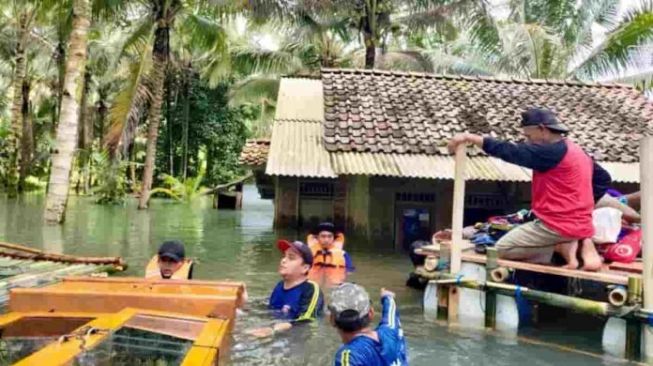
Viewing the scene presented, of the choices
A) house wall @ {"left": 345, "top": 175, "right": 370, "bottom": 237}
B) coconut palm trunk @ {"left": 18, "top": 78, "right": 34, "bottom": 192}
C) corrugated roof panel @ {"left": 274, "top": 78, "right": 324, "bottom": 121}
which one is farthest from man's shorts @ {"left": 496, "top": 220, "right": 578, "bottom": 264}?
coconut palm trunk @ {"left": 18, "top": 78, "right": 34, "bottom": 192}

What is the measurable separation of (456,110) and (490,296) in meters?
7.97

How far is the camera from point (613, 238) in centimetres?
748

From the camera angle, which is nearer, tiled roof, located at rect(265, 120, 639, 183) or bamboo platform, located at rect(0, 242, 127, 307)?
bamboo platform, located at rect(0, 242, 127, 307)

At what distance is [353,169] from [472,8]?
12.4 m

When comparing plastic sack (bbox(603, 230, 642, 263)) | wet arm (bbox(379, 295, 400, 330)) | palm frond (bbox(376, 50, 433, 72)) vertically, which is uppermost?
palm frond (bbox(376, 50, 433, 72))

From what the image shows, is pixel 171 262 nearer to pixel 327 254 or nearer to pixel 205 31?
pixel 327 254

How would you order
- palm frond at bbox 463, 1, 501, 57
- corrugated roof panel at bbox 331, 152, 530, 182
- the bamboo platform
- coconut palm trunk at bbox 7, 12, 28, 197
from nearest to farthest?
the bamboo platform
corrugated roof panel at bbox 331, 152, 530, 182
palm frond at bbox 463, 1, 501, 57
coconut palm trunk at bbox 7, 12, 28, 197

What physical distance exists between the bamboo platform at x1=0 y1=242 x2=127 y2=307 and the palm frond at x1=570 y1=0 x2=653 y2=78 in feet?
48.8

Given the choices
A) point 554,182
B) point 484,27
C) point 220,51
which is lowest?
point 554,182

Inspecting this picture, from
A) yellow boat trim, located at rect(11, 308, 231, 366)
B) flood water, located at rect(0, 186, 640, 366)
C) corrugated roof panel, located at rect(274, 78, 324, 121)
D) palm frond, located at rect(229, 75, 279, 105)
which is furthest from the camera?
palm frond, located at rect(229, 75, 279, 105)

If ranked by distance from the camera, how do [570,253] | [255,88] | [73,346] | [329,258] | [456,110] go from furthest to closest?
1. [255,88]
2. [456,110]
3. [329,258]
4. [570,253]
5. [73,346]

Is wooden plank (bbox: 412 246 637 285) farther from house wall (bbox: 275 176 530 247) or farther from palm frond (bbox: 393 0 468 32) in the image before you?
palm frond (bbox: 393 0 468 32)

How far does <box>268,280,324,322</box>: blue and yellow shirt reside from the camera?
682 centimetres

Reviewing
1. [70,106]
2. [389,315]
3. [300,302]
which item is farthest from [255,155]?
[389,315]
